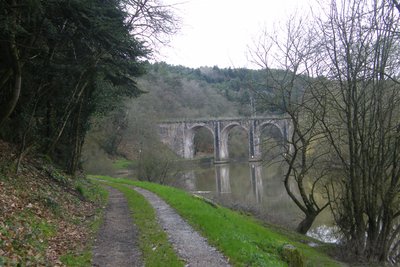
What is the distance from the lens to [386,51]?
38.4 feet

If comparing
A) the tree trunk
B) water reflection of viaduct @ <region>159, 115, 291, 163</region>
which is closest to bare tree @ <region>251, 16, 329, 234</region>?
the tree trunk

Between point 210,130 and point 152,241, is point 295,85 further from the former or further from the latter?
point 210,130

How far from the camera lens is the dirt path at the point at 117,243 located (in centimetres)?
680

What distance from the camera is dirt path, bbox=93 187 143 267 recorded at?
6801 mm

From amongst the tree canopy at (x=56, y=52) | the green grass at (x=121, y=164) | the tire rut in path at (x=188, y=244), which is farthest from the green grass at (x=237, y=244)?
the green grass at (x=121, y=164)

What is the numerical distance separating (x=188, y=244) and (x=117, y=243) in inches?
55.7

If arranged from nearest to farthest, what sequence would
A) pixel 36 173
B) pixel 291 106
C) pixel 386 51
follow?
pixel 386 51, pixel 36 173, pixel 291 106

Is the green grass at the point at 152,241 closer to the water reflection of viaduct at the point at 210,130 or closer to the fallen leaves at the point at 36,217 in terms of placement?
the fallen leaves at the point at 36,217

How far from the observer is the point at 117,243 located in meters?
8.05

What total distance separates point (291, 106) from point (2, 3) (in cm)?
1196

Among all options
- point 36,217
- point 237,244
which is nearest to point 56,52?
point 36,217

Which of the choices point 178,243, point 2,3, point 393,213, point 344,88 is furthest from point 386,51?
point 2,3

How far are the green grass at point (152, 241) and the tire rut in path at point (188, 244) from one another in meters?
0.15

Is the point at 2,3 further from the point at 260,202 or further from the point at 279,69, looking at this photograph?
the point at 260,202
